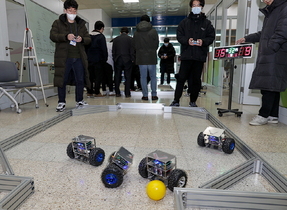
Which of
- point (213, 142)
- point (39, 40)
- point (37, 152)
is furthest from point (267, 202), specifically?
point (39, 40)

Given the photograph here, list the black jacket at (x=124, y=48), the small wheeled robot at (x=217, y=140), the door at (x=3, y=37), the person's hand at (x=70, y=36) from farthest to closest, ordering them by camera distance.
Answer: the black jacket at (x=124, y=48) < the door at (x=3, y=37) < the person's hand at (x=70, y=36) < the small wheeled robot at (x=217, y=140)

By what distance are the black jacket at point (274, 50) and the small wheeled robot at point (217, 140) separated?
3.20ft

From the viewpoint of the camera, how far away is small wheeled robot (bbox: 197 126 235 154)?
1602 millimetres

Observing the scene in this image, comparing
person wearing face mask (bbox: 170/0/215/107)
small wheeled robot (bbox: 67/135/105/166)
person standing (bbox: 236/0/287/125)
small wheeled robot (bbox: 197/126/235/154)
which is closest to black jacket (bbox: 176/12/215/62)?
person wearing face mask (bbox: 170/0/215/107)

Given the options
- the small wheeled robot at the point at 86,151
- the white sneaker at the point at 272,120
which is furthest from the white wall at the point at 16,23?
the white sneaker at the point at 272,120

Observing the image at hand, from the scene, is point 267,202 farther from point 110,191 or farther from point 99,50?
point 99,50

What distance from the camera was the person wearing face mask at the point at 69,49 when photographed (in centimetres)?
285

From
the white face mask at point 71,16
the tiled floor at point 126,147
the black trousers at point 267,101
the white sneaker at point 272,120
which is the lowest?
the tiled floor at point 126,147

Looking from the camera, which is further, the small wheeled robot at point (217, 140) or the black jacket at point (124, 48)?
the black jacket at point (124, 48)

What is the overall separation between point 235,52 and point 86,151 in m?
2.19

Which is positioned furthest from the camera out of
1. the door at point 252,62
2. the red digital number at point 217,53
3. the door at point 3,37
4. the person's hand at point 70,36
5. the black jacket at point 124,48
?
the black jacket at point 124,48

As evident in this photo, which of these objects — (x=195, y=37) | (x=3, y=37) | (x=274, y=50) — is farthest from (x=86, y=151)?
(x=3, y=37)

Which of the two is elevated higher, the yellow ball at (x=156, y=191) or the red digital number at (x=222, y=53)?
the red digital number at (x=222, y=53)

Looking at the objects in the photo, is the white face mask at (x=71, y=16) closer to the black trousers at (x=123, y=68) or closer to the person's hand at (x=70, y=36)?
the person's hand at (x=70, y=36)
